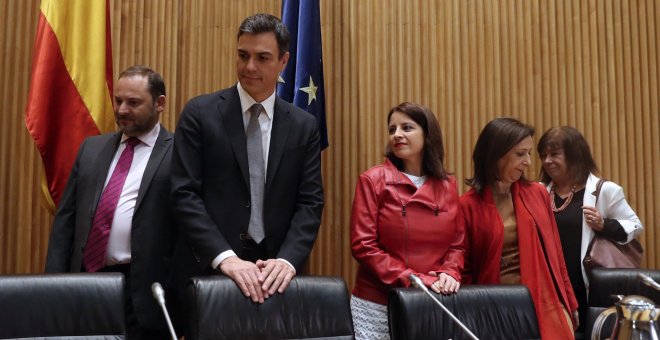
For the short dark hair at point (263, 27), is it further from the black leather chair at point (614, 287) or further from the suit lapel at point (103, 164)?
the black leather chair at point (614, 287)

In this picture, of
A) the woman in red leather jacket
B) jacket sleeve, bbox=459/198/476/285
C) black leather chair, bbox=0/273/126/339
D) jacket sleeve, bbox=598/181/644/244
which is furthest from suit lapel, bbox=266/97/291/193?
jacket sleeve, bbox=598/181/644/244

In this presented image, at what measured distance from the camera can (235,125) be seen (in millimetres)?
1847

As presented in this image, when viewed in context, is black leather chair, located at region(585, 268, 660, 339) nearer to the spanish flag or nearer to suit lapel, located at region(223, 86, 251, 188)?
suit lapel, located at region(223, 86, 251, 188)

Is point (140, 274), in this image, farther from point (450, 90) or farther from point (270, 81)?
point (450, 90)

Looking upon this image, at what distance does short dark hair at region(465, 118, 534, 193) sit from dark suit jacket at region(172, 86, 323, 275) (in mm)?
652

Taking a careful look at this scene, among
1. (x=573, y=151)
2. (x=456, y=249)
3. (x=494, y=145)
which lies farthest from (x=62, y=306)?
(x=573, y=151)

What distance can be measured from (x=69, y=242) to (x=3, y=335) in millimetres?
780

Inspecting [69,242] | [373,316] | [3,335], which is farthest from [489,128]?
[3,335]

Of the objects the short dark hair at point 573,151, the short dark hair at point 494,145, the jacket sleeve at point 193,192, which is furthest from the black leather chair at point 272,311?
the short dark hair at point 573,151

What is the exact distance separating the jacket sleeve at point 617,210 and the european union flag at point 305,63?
119 cm

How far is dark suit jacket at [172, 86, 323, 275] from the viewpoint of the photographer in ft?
5.68

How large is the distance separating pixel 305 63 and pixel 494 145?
96cm

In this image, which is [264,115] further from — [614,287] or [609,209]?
[609,209]

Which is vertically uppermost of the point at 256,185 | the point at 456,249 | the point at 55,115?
the point at 55,115
